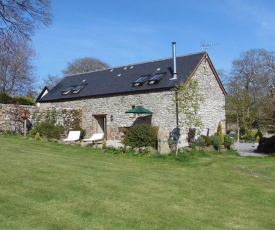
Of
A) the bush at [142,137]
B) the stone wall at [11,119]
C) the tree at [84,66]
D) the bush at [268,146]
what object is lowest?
the bush at [268,146]

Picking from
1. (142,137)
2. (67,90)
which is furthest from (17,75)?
(142,137)

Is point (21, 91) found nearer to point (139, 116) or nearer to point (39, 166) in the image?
point (139, 116)

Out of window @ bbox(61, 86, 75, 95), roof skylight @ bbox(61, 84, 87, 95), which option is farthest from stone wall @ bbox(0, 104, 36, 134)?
window @ bbox(61, 86, 75, 95)

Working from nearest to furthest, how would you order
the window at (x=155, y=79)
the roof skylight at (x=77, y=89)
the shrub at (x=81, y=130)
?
the window at (x=155, y=79), the shrub at (x=81, y=130), the roof skylight at (x=77, y=89)

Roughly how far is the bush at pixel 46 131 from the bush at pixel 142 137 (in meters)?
6.84

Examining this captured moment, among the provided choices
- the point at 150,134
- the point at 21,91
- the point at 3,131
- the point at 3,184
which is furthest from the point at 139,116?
the point at 21,91

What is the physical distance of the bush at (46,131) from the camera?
20702mm

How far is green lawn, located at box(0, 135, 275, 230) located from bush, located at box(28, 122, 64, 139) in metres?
11.7

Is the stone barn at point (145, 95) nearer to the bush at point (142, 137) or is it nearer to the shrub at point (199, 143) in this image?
the shrub at point (199, 143)

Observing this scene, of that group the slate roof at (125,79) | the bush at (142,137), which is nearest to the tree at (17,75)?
the slate roof at (125,79)

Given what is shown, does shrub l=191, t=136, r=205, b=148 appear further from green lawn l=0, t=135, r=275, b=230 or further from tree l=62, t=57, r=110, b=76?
tree l=62, t=57, r=110, b=76

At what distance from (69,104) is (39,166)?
21022mm

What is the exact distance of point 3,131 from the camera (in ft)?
65.3

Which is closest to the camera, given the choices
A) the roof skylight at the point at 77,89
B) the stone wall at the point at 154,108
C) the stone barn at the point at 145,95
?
the stone wall at the point at 154,108
